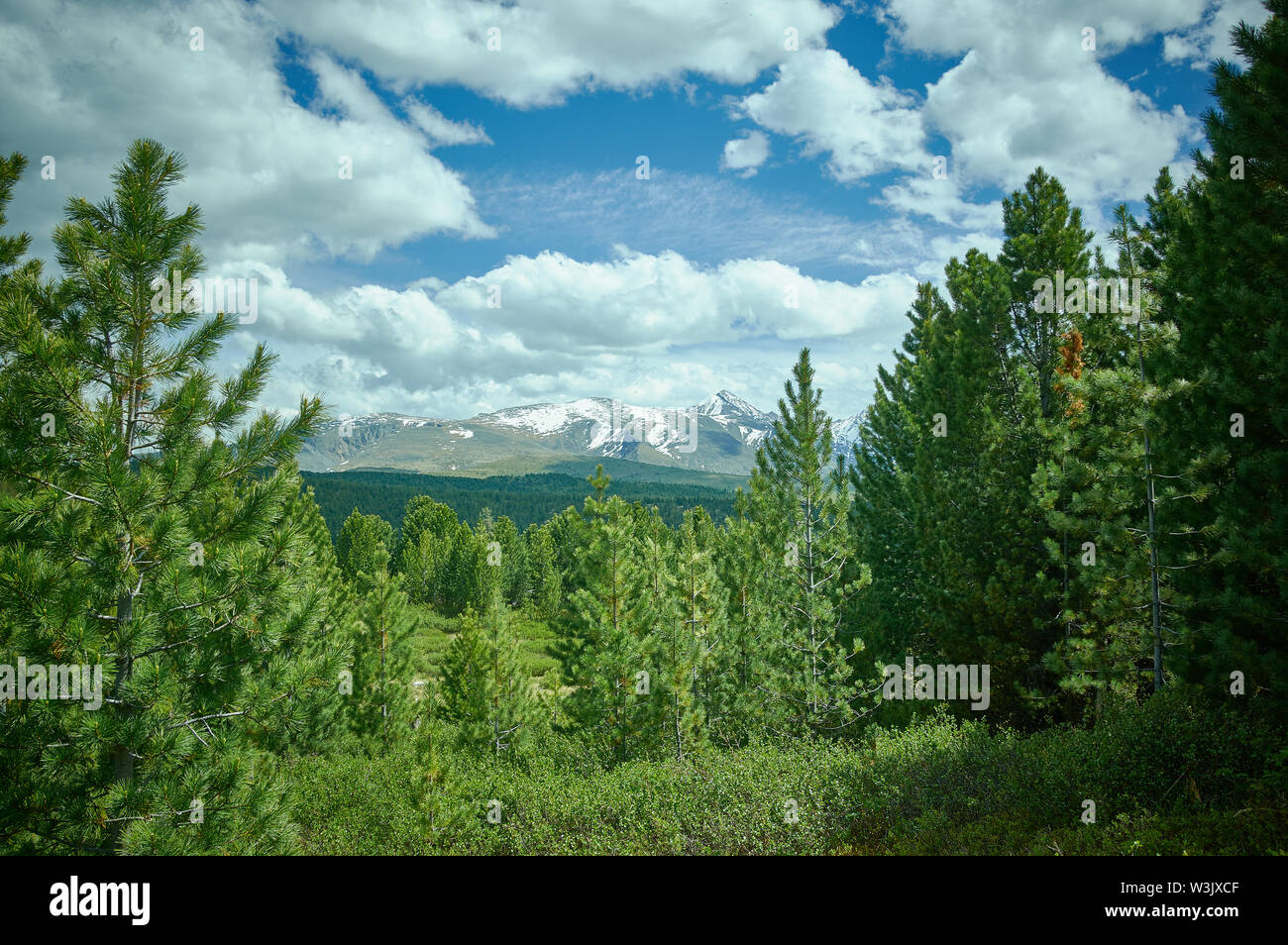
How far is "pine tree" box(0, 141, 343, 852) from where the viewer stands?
543 centimetres

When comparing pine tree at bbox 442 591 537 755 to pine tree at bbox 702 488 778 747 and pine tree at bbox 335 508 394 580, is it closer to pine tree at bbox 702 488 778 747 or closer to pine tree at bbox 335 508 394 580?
pine tree at bbox 702 488 778 747

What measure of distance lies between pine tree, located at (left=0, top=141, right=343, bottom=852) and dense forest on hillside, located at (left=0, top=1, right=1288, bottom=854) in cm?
3

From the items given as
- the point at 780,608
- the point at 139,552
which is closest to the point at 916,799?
the point at 780,608

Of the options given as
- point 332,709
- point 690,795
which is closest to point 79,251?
point 690,795

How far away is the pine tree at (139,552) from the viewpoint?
543 centimetres

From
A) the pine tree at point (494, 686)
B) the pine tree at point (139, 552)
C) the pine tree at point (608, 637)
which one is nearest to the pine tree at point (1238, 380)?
the pine tree at point (608, 637)

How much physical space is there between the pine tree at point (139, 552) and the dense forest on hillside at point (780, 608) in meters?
0.03

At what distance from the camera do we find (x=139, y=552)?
585 centimetres

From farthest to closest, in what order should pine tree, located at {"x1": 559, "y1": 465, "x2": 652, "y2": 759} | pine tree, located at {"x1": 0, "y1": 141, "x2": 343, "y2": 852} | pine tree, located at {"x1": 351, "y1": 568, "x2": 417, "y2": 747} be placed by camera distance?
pine tree, located at {"x1": 351, "y1": 568, "x2": 417, "y2": 747}, pine tree, located at {"x1": 559, "y1": 465, "x2": 652, "y2": 759}, pine tree, located at {"x1": 0, "y1": 141, "x2": 343, "y2": 852}

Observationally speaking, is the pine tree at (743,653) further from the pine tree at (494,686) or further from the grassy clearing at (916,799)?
the pine tree at (494,686)

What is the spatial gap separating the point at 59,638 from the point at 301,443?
2556 millimetres

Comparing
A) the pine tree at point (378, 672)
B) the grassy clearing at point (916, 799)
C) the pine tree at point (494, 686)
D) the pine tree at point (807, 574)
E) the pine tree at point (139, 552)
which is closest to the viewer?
the pine tree at point (139, 552)

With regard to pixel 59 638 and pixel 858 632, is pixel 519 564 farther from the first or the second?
pixel 59 638

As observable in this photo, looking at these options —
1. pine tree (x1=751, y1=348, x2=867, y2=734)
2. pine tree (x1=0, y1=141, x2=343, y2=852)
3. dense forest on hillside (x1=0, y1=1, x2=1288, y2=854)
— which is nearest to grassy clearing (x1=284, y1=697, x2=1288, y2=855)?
dense forest on hillside (x1=0, y1=1, x2=1288, y2=854)
